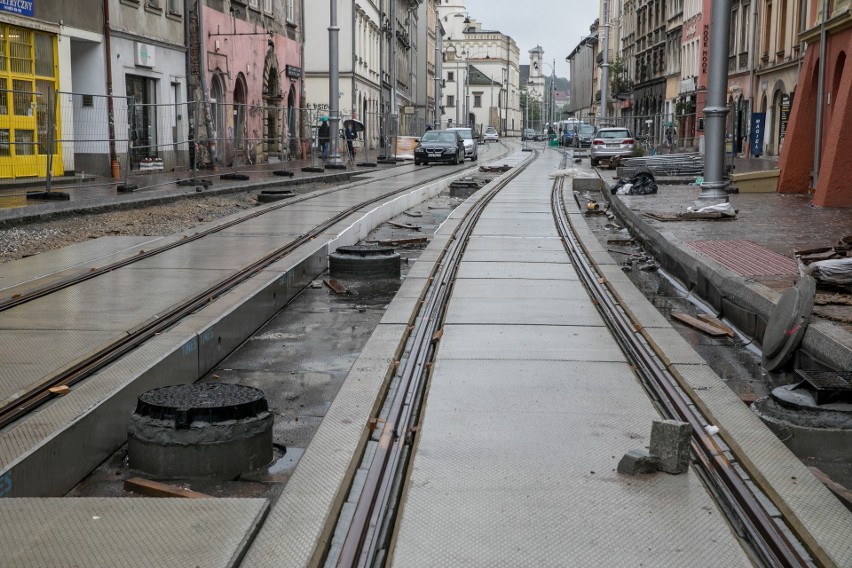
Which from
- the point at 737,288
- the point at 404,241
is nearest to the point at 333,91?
the point at 404,241

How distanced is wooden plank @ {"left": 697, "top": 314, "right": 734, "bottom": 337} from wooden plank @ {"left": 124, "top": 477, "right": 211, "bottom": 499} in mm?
5171

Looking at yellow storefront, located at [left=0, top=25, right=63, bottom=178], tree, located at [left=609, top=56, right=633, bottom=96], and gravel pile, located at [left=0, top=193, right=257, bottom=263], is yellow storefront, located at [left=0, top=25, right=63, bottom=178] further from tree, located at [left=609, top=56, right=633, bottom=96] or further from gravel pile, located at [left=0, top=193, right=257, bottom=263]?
tree, located at [left=609, top=56, right=633, bottom=96]

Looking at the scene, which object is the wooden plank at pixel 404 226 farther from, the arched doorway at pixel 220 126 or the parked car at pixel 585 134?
the parked car at pixel 585 134

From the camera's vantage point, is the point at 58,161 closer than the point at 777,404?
No

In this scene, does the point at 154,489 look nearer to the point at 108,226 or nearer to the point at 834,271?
the point at 834,271

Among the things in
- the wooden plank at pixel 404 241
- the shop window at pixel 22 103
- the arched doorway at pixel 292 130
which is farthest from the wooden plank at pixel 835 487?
the arched doorway at pixel 292 130

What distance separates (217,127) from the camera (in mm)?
25969

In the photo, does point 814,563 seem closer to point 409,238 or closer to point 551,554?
point 551,554

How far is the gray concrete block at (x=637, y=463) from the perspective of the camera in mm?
4613

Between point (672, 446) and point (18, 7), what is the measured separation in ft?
64.0

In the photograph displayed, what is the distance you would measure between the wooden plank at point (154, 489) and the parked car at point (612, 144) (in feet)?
125

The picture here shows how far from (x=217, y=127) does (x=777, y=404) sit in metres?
21.7

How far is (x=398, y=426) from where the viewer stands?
17.8 ft

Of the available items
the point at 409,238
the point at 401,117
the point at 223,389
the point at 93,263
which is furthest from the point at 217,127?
the point at 401,117
